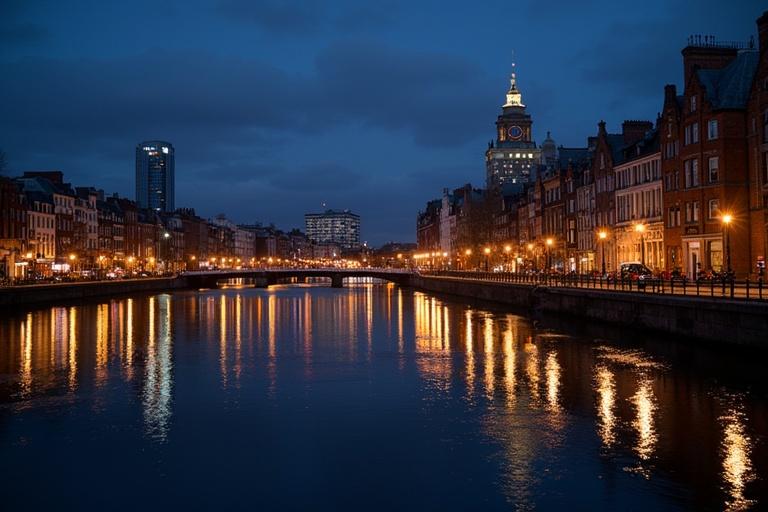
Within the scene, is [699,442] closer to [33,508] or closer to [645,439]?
[645,439]

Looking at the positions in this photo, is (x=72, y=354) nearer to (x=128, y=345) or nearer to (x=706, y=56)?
(x=128, y=345)

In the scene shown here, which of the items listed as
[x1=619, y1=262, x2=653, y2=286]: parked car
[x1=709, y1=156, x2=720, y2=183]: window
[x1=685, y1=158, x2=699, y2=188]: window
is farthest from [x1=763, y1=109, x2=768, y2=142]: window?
[x1=619, y1=262, x2=653, y2=286]: parked car

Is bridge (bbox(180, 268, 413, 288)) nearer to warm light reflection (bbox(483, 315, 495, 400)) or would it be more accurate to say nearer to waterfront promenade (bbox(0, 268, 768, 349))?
waterfront promenade (bbox(0, 268, 768, 349))

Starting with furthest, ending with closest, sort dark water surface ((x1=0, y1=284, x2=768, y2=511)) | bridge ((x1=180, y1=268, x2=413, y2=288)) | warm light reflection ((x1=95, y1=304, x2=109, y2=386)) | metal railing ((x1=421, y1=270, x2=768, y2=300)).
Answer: bridge ((x1=180, y1=268, x2=413, y2=288)) → metal railing ((x1=421, y1=270, x2=768, y2=300)) → warm light reflection ((x1=95, y1=304, x2=109, y2=386)) → dark water surface ((x1=0, y1=284, x2=768, y2=511))

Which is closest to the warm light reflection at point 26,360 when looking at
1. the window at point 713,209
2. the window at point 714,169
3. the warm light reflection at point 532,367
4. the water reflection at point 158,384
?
the water reflection at point 158,384

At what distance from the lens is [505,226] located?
14100cm

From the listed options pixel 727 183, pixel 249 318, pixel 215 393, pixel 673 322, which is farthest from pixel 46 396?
pixel 727 183

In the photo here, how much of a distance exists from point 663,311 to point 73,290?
71873 mm

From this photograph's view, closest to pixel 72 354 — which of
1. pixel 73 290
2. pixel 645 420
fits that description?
pixel 645 420

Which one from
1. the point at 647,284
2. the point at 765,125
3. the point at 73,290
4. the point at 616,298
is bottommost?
the point at 616,298

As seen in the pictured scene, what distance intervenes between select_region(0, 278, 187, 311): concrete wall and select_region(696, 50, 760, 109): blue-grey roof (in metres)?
63.9

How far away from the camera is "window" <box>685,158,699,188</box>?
60656 mm

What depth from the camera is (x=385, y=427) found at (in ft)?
77.1

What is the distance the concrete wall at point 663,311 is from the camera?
108ft
